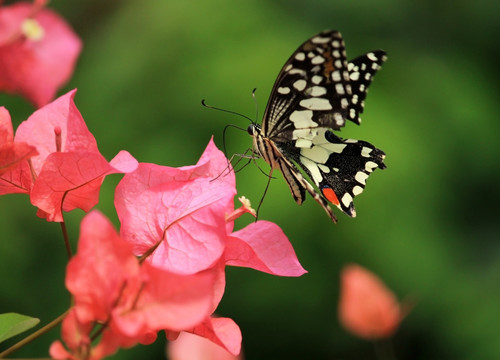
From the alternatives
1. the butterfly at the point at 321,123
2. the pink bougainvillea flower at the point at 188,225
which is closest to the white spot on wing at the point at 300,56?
the butterfly at the point at 321,123

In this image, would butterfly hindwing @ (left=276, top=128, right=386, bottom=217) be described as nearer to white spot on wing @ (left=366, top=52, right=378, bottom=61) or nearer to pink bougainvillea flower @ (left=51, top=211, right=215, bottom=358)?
white spot on wing @ (left=366, top=52, right=378, bottom=61)

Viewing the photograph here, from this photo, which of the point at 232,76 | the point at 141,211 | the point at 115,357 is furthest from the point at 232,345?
the point at 232,76

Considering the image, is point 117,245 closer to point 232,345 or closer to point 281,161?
point 232,345

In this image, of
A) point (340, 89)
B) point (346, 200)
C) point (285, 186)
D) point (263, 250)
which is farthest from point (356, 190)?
point (285, 186)

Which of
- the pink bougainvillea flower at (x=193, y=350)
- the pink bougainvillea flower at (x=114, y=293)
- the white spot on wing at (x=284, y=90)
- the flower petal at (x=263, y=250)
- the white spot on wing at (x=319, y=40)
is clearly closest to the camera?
the pink bougainvillea flower at (x=114, y=293)

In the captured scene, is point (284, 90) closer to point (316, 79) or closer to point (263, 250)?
point (316, 79)

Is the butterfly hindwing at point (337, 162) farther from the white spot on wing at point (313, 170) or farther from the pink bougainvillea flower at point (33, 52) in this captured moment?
the pink bougainvillea flower at point (33, 52)
